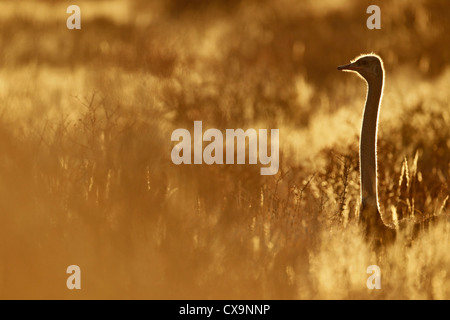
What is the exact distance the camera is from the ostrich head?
6.12 m

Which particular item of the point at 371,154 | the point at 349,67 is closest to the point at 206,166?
the point at 371,154

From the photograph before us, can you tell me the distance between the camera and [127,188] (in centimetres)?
491

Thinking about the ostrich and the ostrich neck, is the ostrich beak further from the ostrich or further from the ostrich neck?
the ostrich neck

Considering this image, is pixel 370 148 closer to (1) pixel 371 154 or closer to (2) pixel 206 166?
(1) pixel 371 154

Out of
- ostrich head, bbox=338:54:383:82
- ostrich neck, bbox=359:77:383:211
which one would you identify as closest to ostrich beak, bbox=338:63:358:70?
ostrich head, bbox=338:54:383:82

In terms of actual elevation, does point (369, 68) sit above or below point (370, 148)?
above

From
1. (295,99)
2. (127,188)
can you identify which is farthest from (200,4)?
(127,188)

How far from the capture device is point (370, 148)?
5758 millimetres

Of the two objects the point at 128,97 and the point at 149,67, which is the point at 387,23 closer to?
the point at 149,67

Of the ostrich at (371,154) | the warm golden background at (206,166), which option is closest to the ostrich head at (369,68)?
the ostrich at (371,154)

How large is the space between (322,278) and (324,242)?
451mm

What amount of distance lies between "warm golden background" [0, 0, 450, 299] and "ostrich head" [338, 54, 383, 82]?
460 mm

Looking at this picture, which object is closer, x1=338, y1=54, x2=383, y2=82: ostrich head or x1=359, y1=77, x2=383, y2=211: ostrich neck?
x1=359, y1=77, x2=383, y2=211: ostrich neck

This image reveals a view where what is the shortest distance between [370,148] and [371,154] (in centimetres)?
4
